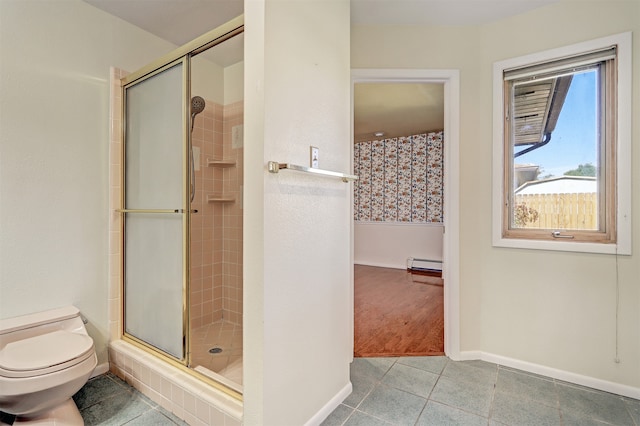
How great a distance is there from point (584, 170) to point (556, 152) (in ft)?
0.63

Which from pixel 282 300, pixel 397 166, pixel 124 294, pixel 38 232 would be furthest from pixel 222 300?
pixel 397 166

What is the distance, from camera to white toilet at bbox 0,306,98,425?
1317 mm

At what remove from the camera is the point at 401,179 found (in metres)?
5.34

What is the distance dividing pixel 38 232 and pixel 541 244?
3.03 m

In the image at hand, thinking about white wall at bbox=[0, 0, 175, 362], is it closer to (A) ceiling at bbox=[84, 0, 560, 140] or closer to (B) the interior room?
(B) the interior room

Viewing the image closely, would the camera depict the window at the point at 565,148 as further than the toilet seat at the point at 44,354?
Yes

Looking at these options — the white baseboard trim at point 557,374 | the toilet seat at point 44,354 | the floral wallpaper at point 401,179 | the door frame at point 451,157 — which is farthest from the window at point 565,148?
the floral wallpaper at point 401,179

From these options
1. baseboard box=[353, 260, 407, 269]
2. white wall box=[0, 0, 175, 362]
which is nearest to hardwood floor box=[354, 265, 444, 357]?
baseboard box=[353, 260, 407, 269]

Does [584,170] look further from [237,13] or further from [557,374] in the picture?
[237,13]

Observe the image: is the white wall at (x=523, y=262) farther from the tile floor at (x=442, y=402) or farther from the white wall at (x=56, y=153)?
the white wall at (x=56, y=153)

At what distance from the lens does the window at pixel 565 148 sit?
181 centimetres

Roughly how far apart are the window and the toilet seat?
252 centimetres

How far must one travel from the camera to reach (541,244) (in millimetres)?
2018

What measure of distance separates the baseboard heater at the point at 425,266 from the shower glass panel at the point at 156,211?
13.5 ft
